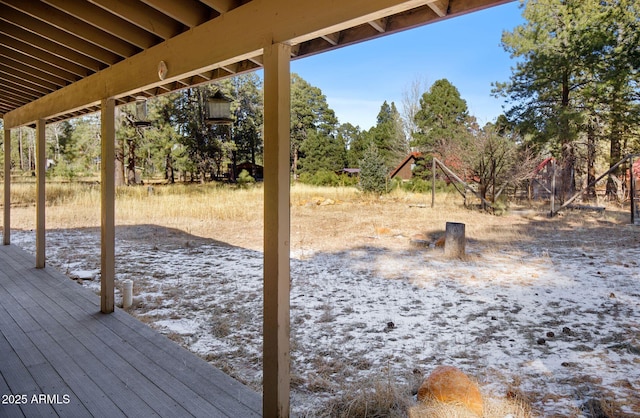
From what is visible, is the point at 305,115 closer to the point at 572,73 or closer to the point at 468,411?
the point at 572,73

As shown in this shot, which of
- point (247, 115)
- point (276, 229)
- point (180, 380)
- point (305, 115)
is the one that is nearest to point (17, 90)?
point (180, 380)

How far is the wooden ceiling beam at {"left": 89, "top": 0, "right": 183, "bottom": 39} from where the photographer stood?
236cm

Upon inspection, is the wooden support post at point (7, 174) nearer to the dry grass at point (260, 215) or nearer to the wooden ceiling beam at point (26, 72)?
the wooden ceiling beam at point (26, 72)

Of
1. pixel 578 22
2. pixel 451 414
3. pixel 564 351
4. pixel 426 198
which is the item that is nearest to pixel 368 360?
pixel 451 414

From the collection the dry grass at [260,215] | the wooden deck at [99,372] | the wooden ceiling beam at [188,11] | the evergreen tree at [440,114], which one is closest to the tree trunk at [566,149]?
the dry grass at [260,215]

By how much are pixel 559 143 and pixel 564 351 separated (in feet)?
46.1

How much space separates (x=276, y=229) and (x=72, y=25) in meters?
2.00

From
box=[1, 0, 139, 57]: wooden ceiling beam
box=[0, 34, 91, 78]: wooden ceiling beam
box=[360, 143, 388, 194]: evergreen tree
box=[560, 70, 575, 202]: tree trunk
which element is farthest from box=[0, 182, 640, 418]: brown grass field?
box=[1, 0, 139, 57]: wooden ceiling beam

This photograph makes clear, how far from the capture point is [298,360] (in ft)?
10.8

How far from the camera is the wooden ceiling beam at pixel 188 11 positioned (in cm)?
228

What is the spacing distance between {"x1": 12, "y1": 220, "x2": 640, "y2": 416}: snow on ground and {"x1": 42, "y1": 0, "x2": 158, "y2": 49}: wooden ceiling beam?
2.26 meters

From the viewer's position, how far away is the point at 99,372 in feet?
8.56

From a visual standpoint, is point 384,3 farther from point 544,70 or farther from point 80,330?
point 544,70

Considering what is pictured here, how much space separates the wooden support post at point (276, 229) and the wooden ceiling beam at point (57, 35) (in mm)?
1867
